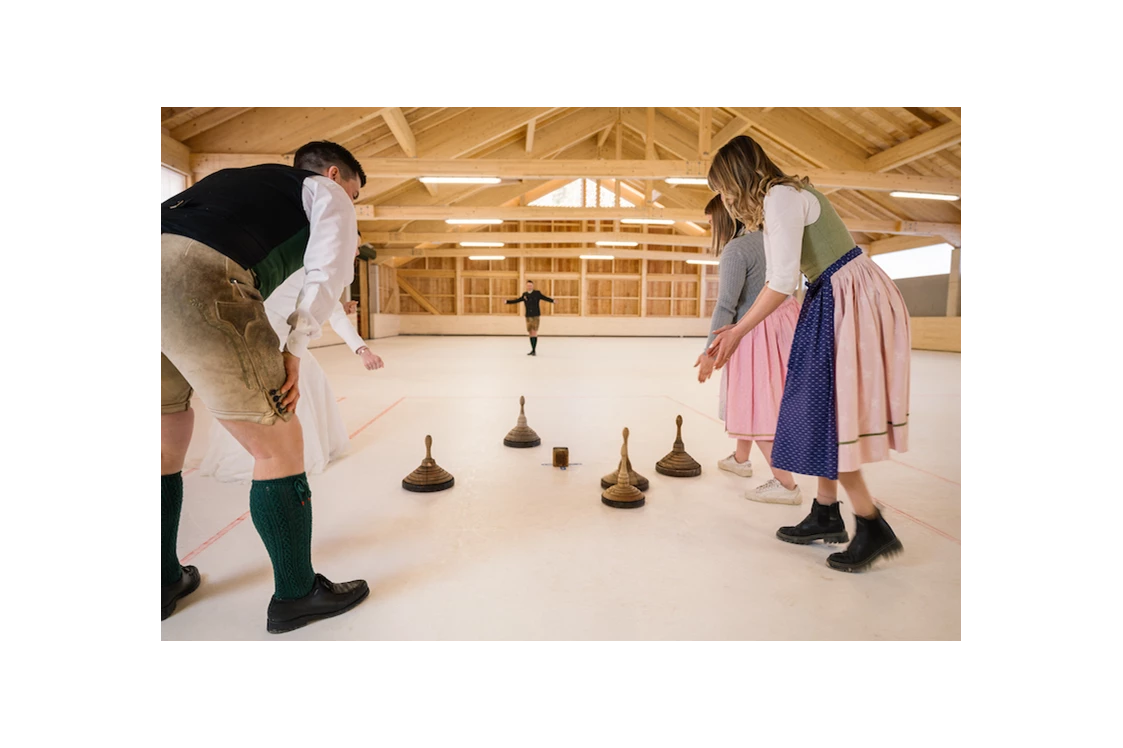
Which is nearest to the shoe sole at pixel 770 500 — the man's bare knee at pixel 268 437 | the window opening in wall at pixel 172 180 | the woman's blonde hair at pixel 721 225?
the woman's blonde hair at pixel 721 225

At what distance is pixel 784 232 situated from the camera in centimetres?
171

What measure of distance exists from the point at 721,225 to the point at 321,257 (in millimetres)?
1864

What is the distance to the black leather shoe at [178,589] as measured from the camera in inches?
60.7

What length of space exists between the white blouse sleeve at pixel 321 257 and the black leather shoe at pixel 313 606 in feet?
2.08

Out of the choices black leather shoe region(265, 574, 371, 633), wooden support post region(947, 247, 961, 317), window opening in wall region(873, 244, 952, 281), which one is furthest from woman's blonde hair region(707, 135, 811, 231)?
window opening in wall region(873, 244, 952, 281)

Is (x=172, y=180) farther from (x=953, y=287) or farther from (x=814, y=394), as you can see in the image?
(x=953, y=287)

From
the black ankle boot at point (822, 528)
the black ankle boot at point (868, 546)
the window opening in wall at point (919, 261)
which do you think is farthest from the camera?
the window opening in wall at point (919, 261)

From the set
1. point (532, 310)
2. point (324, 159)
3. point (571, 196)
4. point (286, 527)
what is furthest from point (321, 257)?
point (571, 196)

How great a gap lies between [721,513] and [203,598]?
1.84 meters

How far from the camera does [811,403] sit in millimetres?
1799

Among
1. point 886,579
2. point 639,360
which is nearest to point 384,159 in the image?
point 639,360

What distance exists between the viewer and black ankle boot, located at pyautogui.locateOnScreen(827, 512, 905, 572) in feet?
6.02

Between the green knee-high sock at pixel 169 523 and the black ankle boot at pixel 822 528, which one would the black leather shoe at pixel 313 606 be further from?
the black ankle boot at pixel 822 528
